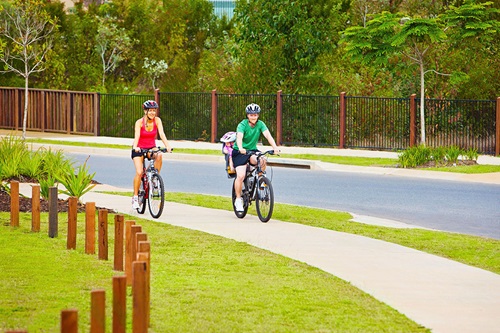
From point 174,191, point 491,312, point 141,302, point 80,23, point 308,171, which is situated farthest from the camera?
point 80,23

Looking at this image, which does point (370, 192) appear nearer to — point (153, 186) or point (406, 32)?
point (153, 186)

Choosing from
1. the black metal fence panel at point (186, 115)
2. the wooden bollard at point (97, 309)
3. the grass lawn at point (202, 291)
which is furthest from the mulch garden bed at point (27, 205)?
the black metal fence panel at point (186, 115)

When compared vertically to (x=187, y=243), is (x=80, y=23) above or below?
above

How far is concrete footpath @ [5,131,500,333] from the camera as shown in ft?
31.7

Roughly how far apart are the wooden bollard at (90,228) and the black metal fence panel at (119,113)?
2575 cm

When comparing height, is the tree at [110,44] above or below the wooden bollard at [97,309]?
above

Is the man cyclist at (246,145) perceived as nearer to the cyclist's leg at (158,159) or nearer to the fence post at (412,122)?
the cyclist's leg at (158,159)

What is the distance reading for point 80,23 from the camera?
1902 inches

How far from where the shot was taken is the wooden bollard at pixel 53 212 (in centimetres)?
1370

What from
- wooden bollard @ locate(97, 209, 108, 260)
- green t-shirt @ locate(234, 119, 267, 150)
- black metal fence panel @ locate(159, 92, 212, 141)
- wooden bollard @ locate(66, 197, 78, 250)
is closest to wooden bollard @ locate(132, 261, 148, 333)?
wooden bollard @ locate(97, 209, 108, 260)

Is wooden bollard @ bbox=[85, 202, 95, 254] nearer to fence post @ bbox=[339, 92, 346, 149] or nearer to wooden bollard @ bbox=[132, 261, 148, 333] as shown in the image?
wooden bollard @ bbox=[132, 261, 148, 333]

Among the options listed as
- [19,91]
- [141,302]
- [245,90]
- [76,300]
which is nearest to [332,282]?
[76,300]

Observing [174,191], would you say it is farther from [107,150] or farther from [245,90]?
[245,90]

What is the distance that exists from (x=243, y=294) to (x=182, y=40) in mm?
42133
